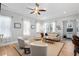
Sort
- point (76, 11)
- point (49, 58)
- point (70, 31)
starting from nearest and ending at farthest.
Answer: point (49, 58) → point (76, 11) → point (70, 31)

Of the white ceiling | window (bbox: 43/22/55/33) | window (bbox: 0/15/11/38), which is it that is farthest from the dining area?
the white ceiling

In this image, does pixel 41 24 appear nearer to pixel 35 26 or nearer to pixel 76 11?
pixel 35 26

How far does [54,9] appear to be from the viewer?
105 inches

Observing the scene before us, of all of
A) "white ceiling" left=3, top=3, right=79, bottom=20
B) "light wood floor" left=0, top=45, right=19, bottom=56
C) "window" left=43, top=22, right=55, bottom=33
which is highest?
"white ceiling" left=3, top=3, right=79, bottom=20

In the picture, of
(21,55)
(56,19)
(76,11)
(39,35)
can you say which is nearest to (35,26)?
(39,35)

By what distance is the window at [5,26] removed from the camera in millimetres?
2316

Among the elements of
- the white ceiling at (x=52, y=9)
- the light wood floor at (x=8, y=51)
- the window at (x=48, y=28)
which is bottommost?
the light wood floor at (x=8, y=51)

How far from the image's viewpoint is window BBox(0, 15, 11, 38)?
7.60 ft

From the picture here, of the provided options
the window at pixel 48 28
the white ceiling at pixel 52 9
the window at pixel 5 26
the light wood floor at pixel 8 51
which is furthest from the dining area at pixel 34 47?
the white ceiling at pixel 52 9

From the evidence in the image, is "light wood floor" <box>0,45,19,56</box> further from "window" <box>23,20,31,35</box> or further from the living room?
"window" <box>23,20,31,35</box>

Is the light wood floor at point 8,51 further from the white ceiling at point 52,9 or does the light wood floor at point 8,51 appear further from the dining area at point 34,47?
the white ceiling at point 52,9

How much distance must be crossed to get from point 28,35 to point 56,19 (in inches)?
35.6

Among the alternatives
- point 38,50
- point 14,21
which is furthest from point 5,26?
point 38,50

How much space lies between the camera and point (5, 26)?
236 cm
